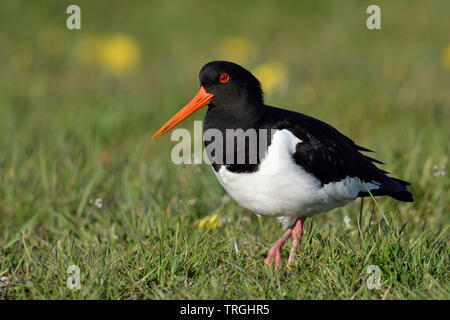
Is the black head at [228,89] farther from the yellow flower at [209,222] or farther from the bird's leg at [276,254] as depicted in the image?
the bird's leg at [276,254]

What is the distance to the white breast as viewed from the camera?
356cm

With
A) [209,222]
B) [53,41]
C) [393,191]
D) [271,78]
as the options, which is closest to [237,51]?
[271,78]

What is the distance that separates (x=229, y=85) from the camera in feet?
12.8

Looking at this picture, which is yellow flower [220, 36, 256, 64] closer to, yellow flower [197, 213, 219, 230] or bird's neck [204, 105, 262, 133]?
yellow flower [197, 213, 219, 230]

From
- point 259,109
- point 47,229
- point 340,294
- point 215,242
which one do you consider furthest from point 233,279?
point 47,229

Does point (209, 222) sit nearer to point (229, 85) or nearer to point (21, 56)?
point (229, 85)

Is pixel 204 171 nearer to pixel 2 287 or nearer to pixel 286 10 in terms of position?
pixel 2 287

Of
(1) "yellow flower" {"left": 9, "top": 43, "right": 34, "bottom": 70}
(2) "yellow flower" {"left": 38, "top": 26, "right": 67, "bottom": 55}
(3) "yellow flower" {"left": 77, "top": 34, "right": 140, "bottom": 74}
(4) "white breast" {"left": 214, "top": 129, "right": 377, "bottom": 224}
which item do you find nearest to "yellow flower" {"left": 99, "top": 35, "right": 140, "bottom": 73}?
(3) "yellow flower" {"left": 77, "top": 34, "right": 140, "bottom": 74}

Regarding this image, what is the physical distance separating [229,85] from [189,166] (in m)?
0.95

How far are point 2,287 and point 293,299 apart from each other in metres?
1.51

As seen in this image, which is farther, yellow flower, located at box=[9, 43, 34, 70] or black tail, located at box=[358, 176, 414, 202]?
yellow flower, located at box=[9, 43, 34, 70]

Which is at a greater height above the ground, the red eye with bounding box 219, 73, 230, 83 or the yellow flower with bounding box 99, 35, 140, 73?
the yellow flower with bounding box 99, 35, 140, 73

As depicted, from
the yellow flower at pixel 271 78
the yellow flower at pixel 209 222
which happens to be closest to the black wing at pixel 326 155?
the yellow flower at pixel 209 222

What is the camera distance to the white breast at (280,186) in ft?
11.7
